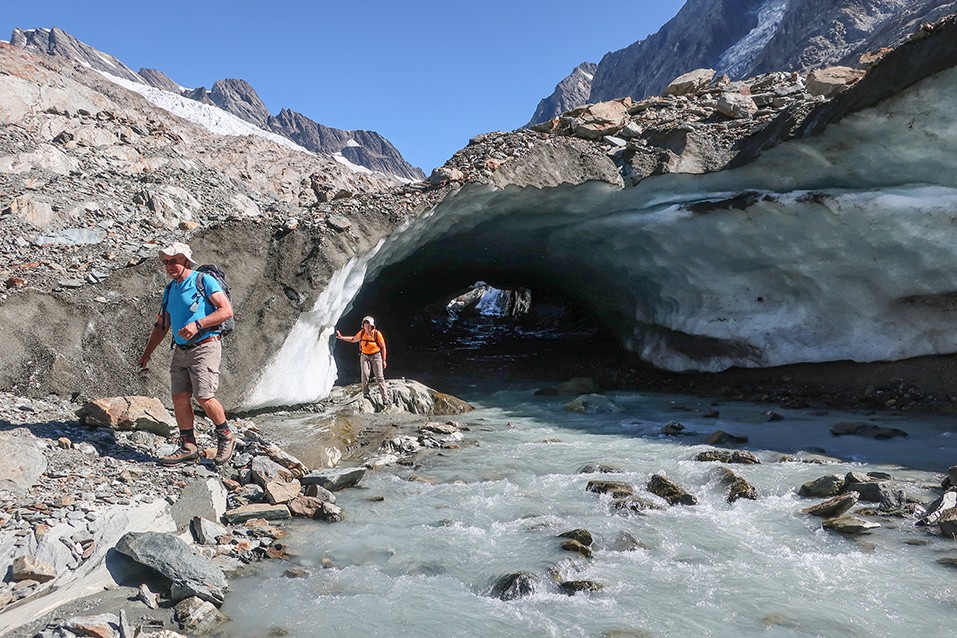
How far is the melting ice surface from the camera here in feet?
11.5

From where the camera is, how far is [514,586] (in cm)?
390

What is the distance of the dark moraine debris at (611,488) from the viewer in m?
5.73

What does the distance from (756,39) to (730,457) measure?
76.9 meters

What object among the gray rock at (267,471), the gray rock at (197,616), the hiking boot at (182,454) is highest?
the hiking boot at (182,454)

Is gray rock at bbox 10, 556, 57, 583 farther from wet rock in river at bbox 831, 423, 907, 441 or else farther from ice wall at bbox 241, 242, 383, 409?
wet rock in river at bbox 831, 423, 907, 441

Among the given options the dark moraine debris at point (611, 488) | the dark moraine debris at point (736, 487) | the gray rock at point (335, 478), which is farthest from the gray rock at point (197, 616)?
the dark moraine debris at point (736, 487)

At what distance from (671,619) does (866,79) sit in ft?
25.9

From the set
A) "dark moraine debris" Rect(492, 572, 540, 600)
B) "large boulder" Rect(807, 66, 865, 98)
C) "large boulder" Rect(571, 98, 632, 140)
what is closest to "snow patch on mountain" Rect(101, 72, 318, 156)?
"large boulder" Rect(571, 98, 632, 140)

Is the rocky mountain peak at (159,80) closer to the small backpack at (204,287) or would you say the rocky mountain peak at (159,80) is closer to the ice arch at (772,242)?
the ice arch at (772,242)

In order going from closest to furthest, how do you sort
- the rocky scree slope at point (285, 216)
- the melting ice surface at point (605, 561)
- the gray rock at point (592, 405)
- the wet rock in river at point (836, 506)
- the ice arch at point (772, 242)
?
the melting ice surface at point (605, 561), the wet rock in river at point (836, 506), the rocky scree slope at point (285, 216), the ice arch at point (772, 242), the gray rock at point (592, 405)

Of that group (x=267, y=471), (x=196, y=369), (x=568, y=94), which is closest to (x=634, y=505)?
(x=267, y=471)

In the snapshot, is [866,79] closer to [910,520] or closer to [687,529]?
[910,520]

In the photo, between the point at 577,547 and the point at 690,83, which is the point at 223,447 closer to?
the point at 577,547

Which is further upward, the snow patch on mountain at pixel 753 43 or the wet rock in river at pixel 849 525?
the snow patch on mountain at pixel 753 43
